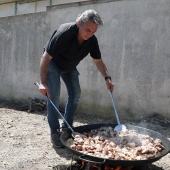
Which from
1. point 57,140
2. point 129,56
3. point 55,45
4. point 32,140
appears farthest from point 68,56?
point 129,56

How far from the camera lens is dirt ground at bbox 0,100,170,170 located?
3.37 m

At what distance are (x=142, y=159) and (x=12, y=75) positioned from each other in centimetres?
559

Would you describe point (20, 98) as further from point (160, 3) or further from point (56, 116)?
point (160, 3)

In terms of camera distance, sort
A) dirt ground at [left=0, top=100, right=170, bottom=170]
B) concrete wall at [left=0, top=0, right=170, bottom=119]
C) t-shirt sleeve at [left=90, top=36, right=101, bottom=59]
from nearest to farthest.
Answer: dirt ground at [left=0, top=100, right=170, bottom=170] → t-shirt sleeve at [left=90, top=36, right=101, bottom=59] → concrete wall at [left=0, top=0, right=170, bottom=119]

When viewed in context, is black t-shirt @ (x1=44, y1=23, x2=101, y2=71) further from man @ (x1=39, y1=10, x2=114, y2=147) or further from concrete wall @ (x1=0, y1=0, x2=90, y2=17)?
concrete wall @ (x1=0, y1=0, x2=90, y2=17)

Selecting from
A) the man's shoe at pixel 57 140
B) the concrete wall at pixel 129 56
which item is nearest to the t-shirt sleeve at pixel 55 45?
the man's shoe at pixel 57 140

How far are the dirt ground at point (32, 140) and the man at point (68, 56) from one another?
330 mm

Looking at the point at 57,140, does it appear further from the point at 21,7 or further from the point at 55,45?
the point at 21,7

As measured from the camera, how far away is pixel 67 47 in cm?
354

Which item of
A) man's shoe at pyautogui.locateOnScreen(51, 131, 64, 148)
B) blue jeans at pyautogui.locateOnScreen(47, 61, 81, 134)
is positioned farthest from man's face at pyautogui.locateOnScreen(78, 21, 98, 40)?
man's shoe at pyautogui.locateOnScreen(51, 131, 64, 148)

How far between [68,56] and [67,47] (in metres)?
0.18

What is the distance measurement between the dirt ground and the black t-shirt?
1.26 meters

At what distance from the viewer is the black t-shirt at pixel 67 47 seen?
11.3 ft

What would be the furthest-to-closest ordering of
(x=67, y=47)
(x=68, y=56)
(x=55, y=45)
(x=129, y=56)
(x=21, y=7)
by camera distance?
(x=21, y=7) < (x=129, y=56) < (x=68, y=56) < (x=67, y=47) < (x=55, y=45)
